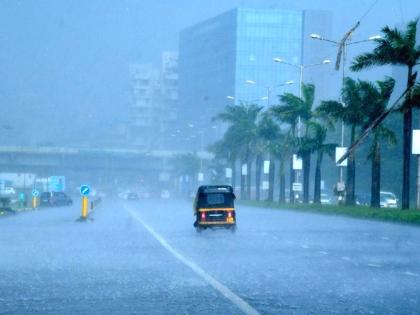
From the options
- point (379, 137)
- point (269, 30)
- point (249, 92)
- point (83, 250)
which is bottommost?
point (83, 250)

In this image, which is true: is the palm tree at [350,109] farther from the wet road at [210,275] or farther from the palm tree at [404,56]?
the wet road at [210,275]

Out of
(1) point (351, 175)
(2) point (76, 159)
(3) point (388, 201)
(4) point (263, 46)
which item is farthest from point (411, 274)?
(4) point (263, 46)

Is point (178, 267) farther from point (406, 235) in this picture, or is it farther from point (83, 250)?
point (406, 235)

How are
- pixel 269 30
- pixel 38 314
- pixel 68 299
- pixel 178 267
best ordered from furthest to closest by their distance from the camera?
pixel 269 30 → pixel 178 267 → pixel 68 299 → pixel 38 314

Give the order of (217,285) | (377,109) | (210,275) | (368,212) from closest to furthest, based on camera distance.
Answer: (217,285), (210,275), (368,212), (377,109)

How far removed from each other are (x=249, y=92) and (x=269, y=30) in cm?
1400

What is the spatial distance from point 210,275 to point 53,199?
7269 centimetres

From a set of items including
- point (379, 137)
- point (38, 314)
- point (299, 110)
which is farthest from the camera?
point (299, 110)

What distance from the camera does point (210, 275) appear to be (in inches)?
678

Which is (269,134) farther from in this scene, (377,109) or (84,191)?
(84,191)

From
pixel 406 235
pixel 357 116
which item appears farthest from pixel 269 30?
pixel 406 235

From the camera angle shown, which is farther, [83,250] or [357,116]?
[357,116]

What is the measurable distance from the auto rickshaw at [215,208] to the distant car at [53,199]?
53.6 metres

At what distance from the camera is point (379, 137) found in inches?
2202
